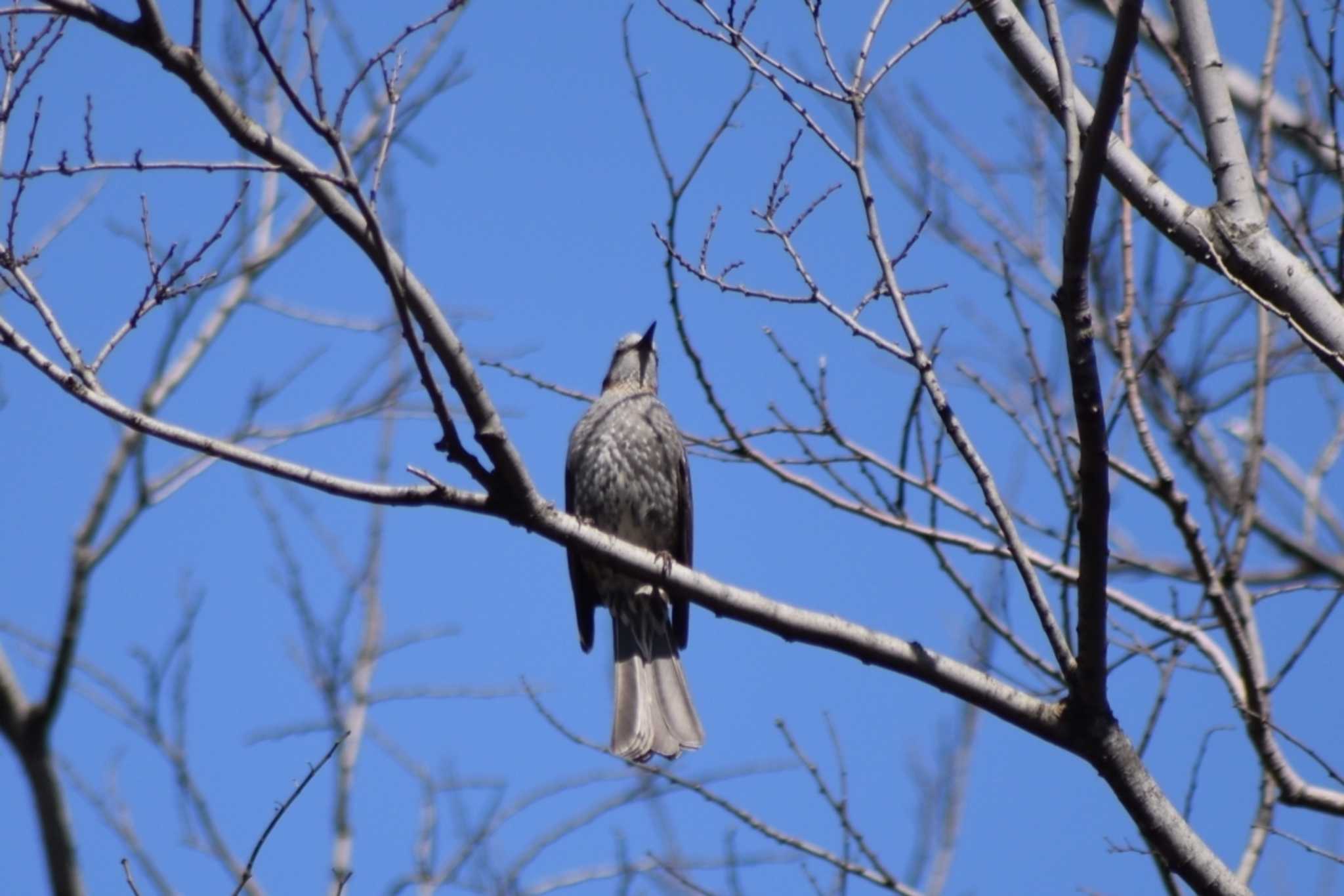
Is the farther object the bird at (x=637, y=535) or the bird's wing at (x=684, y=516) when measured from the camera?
the bird's wing at (x=684, y=516)

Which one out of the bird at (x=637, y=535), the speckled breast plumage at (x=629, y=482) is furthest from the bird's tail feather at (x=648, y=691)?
the speckled breast plumage at (x=629, y=482)

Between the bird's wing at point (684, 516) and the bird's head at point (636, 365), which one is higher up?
the bird's head at point (636, 365)

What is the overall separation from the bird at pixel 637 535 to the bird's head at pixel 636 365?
296 millimetres

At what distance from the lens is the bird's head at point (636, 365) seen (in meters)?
6.99

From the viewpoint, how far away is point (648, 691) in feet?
17.7

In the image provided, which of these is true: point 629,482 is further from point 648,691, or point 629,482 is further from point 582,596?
point 648,691

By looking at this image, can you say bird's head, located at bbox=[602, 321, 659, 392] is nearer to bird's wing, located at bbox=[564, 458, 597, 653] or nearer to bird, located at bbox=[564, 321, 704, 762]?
bird, located at bbox=[564, 321, 704, 762]

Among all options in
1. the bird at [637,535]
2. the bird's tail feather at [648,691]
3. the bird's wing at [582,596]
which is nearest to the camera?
the bird's tail feather at [648,691]

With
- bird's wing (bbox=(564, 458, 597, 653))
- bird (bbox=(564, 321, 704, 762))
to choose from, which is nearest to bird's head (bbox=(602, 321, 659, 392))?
bird (bbox=(564, 321, 704, 762))

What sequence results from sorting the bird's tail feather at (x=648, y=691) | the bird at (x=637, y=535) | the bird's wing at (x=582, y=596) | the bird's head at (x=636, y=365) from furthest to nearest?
the bird's head at (x=636, y=365) → the bird's wing at (x=582, y=596) → the bird at (x=637, y=535) → the bird's tail feather at (x=648, y=691)

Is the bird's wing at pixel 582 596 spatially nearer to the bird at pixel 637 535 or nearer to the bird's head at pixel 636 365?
the bird at pixel 637 535

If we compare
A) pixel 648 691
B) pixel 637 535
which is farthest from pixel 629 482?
pixel 648 691

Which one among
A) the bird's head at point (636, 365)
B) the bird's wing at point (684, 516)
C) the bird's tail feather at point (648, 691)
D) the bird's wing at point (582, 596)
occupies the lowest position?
the bird's tail feather at point (648, 691)

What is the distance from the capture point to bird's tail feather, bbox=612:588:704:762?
16.8 ft
